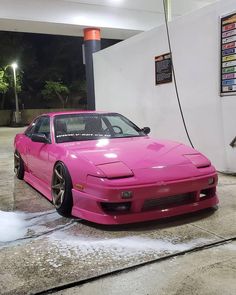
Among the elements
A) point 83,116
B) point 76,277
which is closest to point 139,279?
point 76,277

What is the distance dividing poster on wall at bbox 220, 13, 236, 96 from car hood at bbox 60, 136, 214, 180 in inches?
87.1

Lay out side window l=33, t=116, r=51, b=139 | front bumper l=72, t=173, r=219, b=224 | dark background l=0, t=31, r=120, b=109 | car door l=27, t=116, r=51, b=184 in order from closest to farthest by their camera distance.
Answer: front bumper l=72, t=173, r=219, b=224, car door l=27, t=116, r=51, b=184, side window l=33, t=116, r=51, b=139, dark background l=0, t=31, r=120, b=109

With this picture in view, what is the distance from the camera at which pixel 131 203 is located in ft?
12.9

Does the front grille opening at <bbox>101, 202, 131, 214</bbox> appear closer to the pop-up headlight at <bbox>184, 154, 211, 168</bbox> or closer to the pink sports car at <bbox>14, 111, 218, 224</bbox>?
the pink sports car at <bbox>14, 111, 218, 224</bbox>

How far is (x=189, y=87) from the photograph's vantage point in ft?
24.8

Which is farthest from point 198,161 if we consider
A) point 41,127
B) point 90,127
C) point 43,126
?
point 41,127

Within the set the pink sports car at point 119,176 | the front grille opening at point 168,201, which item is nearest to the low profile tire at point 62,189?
the pink sports car at point 119,176

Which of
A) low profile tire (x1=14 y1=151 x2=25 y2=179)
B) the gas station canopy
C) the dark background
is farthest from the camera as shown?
the dark background

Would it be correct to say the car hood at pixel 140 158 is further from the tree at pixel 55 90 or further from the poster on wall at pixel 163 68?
the tree at pixel 55 90

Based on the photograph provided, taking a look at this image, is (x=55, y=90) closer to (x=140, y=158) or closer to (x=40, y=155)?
(x=40, y=155)

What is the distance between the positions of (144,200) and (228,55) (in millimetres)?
3715

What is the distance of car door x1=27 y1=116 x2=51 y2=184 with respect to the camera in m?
5.18

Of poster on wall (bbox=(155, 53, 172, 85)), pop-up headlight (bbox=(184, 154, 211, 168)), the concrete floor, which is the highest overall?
poster on wall (bbox=(155, 53, 172, 85))

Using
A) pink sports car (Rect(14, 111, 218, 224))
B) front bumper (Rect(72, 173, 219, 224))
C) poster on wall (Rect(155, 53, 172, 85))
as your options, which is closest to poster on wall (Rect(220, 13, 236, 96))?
poster on wall (Rect(155, 53, 172, 85))
